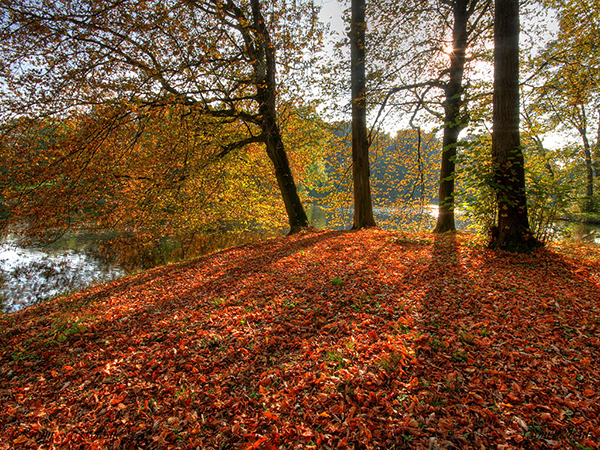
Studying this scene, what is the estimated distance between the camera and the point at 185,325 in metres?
4.34

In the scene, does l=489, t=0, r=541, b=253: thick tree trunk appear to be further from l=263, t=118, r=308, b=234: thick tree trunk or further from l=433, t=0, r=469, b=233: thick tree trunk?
l=263, t=118, r=308, b=234: thick tree trunk

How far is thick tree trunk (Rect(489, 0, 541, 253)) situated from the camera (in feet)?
17.4

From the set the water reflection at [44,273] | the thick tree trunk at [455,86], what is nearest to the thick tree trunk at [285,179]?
the thick tree trunk at [455,86]

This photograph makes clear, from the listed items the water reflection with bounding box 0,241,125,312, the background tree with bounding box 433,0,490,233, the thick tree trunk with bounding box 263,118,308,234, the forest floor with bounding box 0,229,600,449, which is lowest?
the water reflection with bounding box 0,241,125,312

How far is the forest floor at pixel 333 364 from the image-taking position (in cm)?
227

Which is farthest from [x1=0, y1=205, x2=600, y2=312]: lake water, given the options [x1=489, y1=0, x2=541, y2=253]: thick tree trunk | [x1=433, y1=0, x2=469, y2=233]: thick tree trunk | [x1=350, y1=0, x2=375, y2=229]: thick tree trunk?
[x1=489, y1=0, x2=541, y2=253]: thick tree trunk

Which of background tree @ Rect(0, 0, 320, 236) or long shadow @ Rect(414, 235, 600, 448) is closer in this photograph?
long shadow @ Rect(414, 235, 600, 448)

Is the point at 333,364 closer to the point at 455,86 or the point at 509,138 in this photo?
the point at 509,138

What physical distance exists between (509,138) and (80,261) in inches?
697

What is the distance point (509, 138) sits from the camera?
5383 millimetres

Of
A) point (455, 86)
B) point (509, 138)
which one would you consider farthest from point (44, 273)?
point (455, 86)

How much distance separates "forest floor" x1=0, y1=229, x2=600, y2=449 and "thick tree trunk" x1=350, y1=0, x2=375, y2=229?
5.10 metres

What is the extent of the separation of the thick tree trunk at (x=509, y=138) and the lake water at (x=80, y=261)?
14.3 ft

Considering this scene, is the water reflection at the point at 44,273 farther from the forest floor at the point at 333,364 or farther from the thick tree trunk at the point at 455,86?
the thick tree trunk at the point at 455,86
